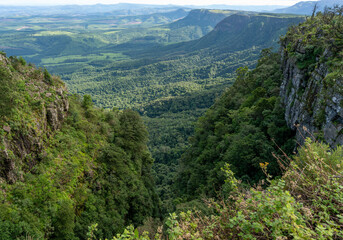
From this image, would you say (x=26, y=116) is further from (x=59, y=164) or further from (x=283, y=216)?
(x=283, y=216)

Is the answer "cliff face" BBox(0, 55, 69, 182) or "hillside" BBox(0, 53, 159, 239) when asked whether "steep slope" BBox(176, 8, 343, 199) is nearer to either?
"hillside" BBox(0, 53, 159, 239)

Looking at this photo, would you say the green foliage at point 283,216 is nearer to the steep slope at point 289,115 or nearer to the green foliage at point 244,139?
the steep slope at point 289,115

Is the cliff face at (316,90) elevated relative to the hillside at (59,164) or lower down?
elevated

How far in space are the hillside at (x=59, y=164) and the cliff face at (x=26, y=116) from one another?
64 mm

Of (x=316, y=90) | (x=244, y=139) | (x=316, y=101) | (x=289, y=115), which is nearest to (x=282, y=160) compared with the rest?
(x=316, y=101)

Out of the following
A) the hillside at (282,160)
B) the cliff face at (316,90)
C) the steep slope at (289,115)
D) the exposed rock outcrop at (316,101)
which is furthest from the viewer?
the steep slope at (289,115)

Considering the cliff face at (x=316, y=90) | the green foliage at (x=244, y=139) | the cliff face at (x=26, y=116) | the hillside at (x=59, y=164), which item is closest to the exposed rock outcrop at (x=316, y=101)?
the cliff face at (x=316, y=90)

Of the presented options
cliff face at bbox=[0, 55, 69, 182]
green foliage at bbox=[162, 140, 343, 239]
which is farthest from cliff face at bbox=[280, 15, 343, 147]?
cliff face at bbox=[0, 55, 69, 182]

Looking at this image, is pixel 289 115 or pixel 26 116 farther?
pixel 289 115

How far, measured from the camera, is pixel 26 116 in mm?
21234

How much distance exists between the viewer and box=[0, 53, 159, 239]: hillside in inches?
679

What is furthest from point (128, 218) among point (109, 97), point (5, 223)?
point (109, 97)

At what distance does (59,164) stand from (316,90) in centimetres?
2567

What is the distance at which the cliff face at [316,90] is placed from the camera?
1620 centimetres
